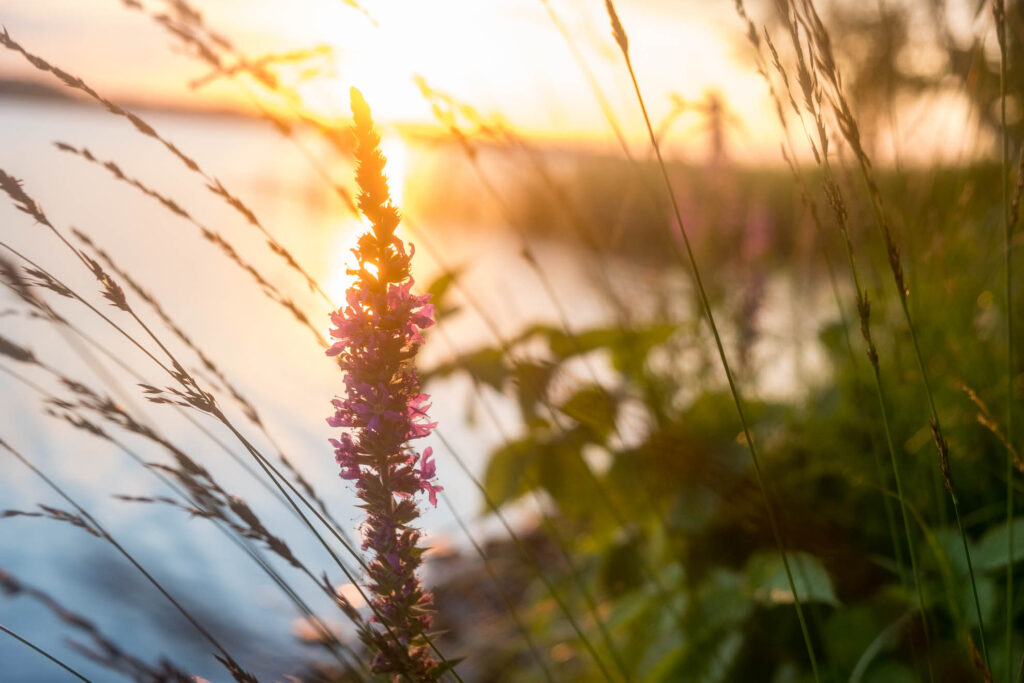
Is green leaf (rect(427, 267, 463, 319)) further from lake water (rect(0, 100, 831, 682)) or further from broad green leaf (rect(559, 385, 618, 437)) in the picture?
broad green leaf (rect(559, 385, 618, 437))

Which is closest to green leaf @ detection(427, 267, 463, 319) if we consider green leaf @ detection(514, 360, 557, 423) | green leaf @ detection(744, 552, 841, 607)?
green leaf @ detection(514, 360, 557, 423)

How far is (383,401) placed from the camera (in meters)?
0.63

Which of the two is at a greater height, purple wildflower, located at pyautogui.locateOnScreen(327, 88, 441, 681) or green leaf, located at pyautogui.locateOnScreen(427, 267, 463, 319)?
green leaf, located at pyautogui.locateOnScreen(427, 267, 463, 319)

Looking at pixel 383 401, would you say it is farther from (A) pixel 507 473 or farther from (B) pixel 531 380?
(A) pixel 507 473

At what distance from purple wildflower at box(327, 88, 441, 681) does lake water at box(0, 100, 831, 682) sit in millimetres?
46

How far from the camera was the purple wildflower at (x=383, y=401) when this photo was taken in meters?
0.64

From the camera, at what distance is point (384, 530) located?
0.67 metres

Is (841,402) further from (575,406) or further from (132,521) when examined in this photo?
(132,521)

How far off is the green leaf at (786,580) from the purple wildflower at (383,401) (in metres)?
0.53

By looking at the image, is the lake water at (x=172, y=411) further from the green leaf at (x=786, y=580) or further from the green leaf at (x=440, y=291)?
the green leaf at (x=786, y=580)

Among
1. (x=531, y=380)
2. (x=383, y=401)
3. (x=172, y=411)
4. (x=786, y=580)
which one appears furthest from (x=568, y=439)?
(x=172, y=411)

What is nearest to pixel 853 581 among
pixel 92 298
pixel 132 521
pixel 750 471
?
pixel 750 471

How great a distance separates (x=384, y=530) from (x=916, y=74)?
2087mm

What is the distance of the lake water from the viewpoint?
1197 millimetres
